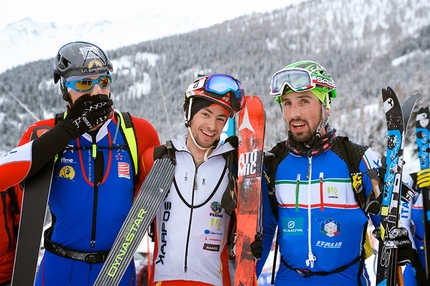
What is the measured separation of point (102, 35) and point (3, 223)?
10161 centimetres

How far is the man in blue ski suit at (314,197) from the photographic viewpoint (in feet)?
9.05

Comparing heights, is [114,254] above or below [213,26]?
below

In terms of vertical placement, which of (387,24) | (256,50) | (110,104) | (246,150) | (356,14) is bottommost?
(246,150)

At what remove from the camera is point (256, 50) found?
86125mm

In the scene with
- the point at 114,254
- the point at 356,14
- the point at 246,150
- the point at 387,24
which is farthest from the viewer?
the point at 356,14

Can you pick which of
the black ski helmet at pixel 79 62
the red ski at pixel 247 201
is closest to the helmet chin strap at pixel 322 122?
the red ski at pixel 247 201

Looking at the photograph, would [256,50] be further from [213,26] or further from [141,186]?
[141,186]

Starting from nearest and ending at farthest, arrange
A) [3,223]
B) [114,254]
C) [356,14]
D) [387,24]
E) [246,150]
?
[114,254] → [246,150] → [3,223] → [387,24] → [356,14]

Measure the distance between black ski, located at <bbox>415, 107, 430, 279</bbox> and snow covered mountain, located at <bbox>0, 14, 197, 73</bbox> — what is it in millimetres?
74405

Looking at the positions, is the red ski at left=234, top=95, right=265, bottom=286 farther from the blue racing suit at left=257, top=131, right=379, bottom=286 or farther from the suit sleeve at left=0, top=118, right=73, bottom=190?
the suit sleeve at left=0, top=118, right=73, bottom=190

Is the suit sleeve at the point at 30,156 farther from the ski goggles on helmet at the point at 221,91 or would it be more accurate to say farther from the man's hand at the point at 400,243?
the man's hand at the point at 400,243

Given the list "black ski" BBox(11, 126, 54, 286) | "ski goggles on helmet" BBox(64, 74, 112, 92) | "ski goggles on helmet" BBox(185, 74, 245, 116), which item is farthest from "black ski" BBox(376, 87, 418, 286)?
"black ski" BBox(11, 126, 54, 286)

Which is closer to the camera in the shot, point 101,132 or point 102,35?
point 101,132

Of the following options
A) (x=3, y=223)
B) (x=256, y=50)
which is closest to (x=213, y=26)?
(x=256, y=50)
